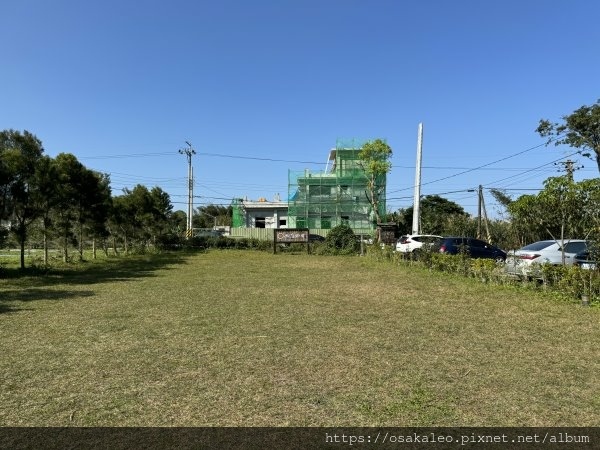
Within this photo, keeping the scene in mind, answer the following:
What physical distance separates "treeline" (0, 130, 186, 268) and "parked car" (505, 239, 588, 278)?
1505 centimetres

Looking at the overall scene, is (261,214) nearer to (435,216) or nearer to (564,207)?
(435,216)

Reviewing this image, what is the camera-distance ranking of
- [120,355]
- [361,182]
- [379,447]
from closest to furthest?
[379,447], [120,355], [361,182]

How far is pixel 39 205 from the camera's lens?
55.3 feet

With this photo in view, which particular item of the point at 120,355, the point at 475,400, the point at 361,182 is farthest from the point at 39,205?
the point at 361,182

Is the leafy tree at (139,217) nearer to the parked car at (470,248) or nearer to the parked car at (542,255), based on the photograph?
the parked car at (470,248)

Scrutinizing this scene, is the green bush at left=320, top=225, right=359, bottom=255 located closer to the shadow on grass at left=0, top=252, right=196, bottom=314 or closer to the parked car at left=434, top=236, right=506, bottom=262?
the parked car at left=434, top=236, right=506, bottom=262

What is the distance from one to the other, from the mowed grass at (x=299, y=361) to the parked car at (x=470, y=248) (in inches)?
324

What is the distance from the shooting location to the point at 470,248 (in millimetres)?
19188

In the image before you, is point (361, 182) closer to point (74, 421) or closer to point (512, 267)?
point (512, 267)

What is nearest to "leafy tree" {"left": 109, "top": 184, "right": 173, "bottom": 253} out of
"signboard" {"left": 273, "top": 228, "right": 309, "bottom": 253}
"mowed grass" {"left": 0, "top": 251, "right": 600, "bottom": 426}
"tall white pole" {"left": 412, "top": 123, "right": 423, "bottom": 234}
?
"signboard" {"left": 273, "top": 228, "right": 309, "bottom": 253}

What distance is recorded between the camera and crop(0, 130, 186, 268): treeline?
15.7m

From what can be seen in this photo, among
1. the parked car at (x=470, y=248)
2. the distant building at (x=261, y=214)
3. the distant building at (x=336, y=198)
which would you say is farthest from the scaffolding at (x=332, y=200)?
the parked car at (x=470, y=248)

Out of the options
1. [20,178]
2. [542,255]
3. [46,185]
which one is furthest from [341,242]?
[20,178]

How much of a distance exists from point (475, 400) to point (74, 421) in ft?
10.4
